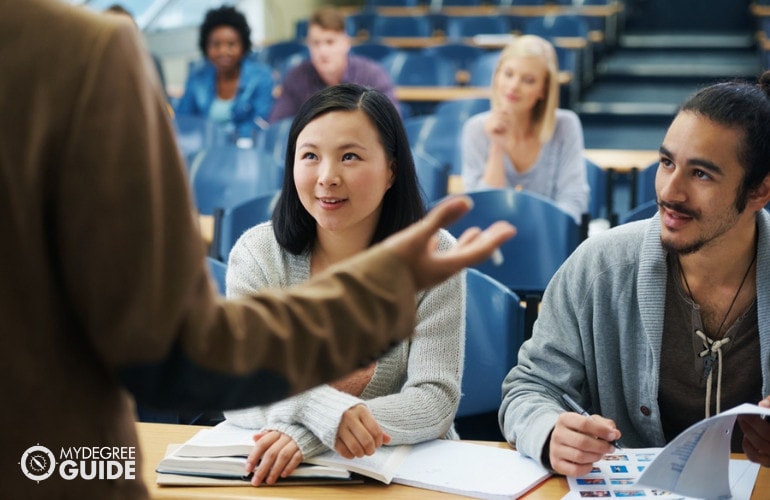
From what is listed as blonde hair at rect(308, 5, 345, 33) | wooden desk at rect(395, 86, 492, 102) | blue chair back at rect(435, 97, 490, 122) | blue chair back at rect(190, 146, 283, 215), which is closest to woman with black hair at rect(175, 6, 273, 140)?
blonde hair at rect(308, 5, 345, 33)

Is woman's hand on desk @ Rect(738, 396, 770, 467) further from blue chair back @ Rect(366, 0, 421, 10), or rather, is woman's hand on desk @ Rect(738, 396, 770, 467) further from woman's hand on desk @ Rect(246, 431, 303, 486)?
blue chair back @ Rect(366, 0, 421, 10)

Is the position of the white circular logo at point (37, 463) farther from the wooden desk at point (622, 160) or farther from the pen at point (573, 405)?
the wooden desk at point (622, 160)

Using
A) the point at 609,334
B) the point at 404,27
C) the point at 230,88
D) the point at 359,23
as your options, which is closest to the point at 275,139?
the point at 230,88

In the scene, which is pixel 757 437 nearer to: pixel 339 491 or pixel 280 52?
pixel 339 491

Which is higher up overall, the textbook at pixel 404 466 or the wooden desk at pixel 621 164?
the textbook at pixel 404 466

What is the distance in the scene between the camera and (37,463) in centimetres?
86

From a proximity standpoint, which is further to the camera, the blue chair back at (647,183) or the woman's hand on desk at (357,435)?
the blue chair back at (647,183)

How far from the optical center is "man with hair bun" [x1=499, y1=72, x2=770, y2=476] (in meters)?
1.76

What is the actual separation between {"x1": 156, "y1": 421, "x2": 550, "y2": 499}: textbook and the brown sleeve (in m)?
0.69

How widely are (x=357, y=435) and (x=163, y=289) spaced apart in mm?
832

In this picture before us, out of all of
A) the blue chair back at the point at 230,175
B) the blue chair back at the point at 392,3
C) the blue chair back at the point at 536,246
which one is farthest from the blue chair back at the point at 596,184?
the blue chair back at the point at 392,3

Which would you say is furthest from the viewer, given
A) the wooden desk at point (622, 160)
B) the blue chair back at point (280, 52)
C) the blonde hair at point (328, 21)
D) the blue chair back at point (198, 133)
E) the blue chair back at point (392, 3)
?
the blue chair back at point (392, 3)

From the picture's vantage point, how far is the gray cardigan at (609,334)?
178 centimetres

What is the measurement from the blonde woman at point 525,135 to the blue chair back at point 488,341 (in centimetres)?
188
